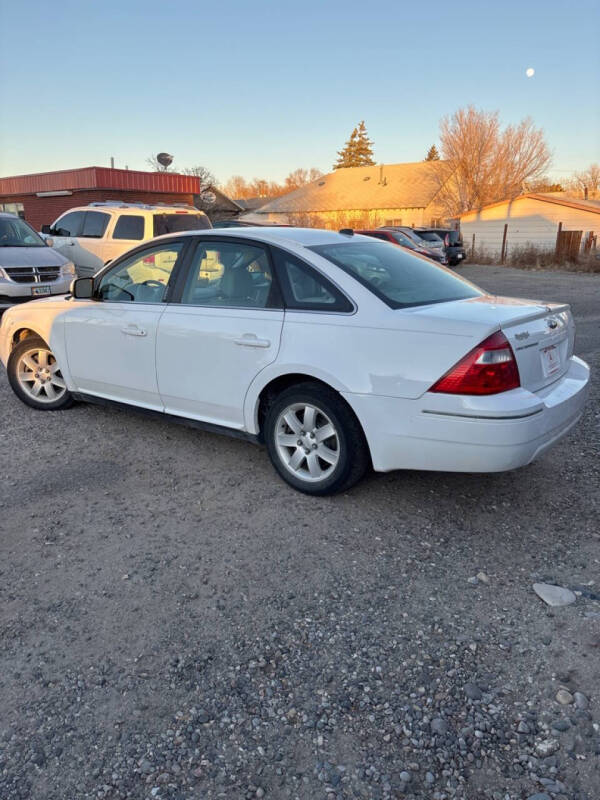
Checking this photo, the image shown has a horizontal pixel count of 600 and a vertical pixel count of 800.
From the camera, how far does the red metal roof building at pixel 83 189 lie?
25.5 meters

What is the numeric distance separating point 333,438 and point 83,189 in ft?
84.3

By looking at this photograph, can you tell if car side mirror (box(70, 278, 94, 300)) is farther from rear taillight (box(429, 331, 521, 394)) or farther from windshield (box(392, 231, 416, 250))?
windshield (box(392, 231, 416, 250))

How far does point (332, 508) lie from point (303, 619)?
1085 millimetres

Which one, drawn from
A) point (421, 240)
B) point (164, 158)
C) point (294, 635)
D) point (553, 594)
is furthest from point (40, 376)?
point (164, 158)

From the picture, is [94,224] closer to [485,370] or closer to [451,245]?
[485,370]

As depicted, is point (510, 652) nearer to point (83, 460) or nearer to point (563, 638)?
point (563, 638)

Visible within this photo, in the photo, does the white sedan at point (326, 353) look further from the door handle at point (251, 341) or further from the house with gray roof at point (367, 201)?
the house with gray roof at point (367, 201)

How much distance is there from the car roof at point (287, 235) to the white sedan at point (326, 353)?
0.05 ft

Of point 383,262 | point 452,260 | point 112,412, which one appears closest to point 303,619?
point 383,262

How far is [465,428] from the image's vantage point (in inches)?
123

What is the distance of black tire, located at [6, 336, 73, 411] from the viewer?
552 centimetres

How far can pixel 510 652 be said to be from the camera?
8.31 ft

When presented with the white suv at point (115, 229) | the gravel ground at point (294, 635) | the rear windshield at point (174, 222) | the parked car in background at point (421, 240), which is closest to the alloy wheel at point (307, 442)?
the gravel ground at point (294, 635)

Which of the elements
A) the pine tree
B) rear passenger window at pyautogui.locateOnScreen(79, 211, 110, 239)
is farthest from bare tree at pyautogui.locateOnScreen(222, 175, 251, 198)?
rear passenger window at pyautogui.locateOnScreen(79, 211, 110, 239)
